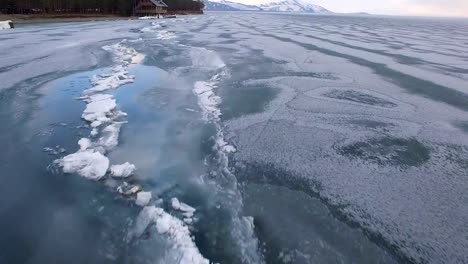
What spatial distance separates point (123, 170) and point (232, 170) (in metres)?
1.72

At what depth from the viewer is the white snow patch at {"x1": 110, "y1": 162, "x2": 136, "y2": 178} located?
5.09 meters

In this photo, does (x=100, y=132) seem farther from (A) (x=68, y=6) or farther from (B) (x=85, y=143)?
(A) (x=68, y=6)

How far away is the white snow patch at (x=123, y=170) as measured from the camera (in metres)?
5.09

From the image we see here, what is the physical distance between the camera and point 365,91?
9812 millimetres

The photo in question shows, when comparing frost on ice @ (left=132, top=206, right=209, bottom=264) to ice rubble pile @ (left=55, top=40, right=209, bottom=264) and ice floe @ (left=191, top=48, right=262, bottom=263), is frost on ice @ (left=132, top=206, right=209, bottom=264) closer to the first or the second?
ice rubble pile @ (left=55, top=40, right=209, bottom=264)

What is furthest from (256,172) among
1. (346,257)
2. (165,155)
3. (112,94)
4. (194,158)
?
(112,94)

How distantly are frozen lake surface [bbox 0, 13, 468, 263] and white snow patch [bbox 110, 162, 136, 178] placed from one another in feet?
0.07

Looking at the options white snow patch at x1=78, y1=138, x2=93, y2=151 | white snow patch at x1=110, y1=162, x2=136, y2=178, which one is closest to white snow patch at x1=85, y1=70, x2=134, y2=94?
white snow patch at x1=78, y1=138, x2=93, y2=151

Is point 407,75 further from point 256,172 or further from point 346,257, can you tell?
point 346,257

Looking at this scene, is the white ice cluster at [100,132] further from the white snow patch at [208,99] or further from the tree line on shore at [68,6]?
the tree line on shore at [68,6]

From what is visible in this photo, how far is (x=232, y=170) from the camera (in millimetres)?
5395

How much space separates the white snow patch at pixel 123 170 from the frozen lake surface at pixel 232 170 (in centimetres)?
2

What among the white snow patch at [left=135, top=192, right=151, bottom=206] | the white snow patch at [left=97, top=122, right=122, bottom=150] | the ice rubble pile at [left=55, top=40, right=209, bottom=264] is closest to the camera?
the ice rubble pile at [left=55, top=40, right=209, bottom=264]

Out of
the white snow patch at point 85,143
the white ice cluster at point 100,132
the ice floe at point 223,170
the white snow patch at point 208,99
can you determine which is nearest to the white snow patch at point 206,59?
the ice floe at point 223,170
